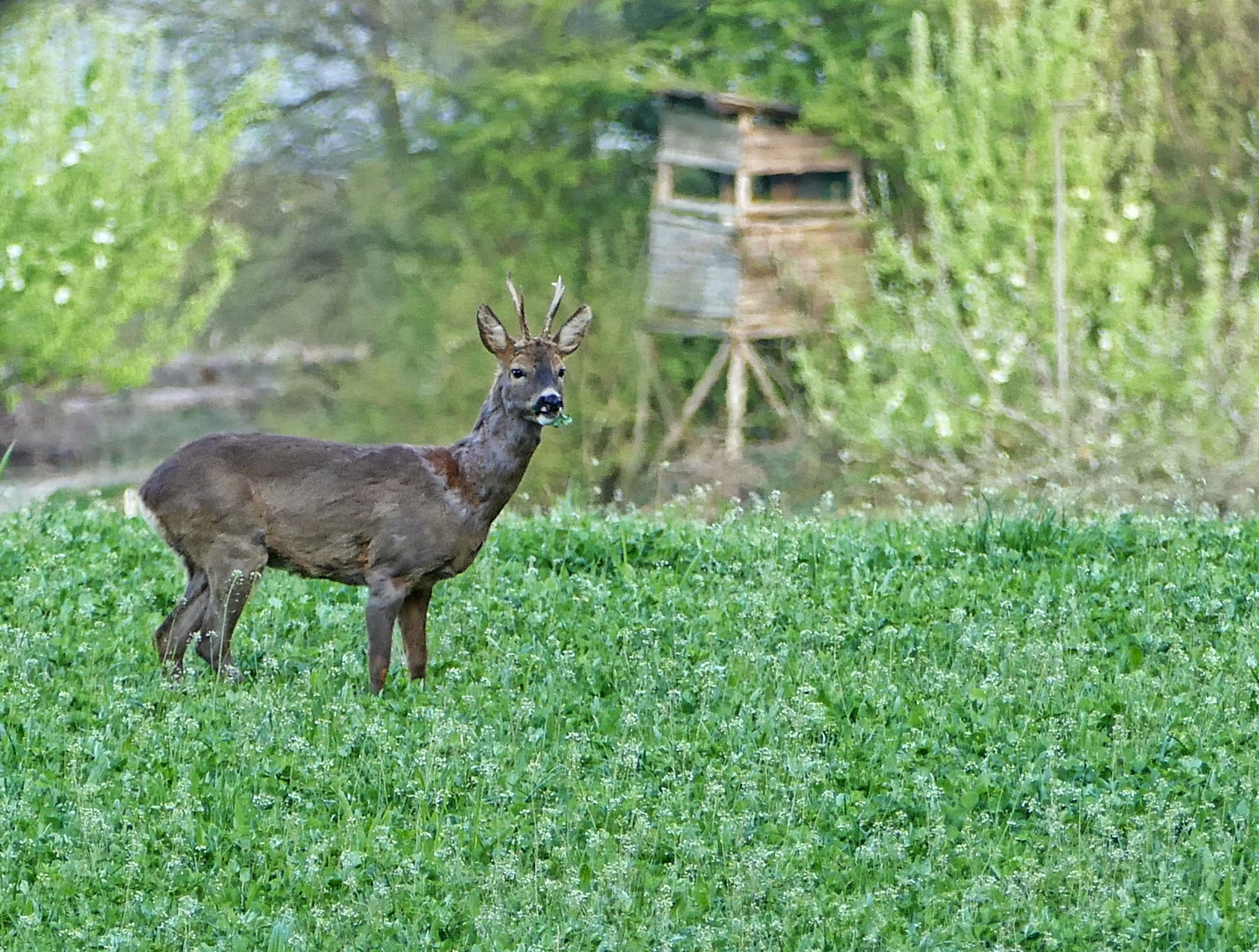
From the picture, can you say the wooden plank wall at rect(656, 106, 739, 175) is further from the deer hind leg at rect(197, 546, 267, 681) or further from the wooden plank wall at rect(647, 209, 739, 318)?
the deer hind leg at rect(197, 546, 267, 681)

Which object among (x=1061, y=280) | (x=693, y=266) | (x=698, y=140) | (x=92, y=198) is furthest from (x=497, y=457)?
(x=698, y=140)

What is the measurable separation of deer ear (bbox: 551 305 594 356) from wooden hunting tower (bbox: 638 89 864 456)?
59.5ft

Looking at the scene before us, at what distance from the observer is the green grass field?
5961 mm

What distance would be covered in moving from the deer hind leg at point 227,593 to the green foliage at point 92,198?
13.6 metres

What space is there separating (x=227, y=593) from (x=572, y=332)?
1.90m

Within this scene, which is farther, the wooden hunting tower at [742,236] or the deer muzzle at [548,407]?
the wooden hunting tower at [742,236]

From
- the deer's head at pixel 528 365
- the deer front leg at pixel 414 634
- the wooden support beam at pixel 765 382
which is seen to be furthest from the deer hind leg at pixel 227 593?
Answer: the wooden support beam at pixel 765 382

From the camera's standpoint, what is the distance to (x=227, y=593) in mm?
8266

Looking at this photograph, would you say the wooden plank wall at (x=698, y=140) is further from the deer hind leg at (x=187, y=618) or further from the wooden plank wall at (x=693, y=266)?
the deer hind leg at (x=187, y=618)

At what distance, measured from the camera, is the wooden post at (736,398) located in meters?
27.6

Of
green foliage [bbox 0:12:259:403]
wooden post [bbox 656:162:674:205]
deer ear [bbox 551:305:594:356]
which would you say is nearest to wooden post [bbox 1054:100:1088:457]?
wooden post [bbox 656:162:674:205]

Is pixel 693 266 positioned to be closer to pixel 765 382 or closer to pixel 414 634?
pixel 765 382

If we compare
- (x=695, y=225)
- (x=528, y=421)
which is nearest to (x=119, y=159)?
(x=695, y=225)

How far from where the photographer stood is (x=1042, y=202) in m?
22.9
